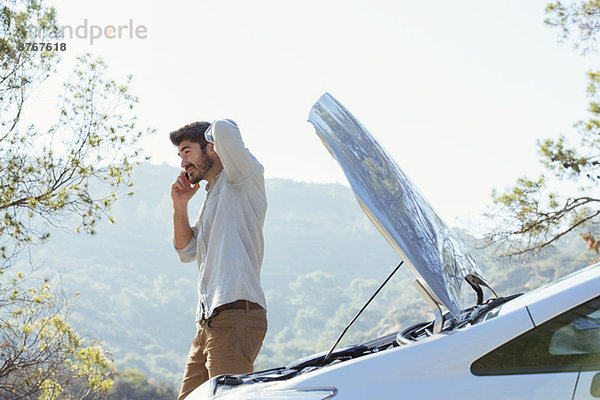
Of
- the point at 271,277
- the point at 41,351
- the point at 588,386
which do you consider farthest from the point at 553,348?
the point at 271,277

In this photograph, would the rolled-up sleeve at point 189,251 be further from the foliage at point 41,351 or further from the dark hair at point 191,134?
the foliage at point 41,351

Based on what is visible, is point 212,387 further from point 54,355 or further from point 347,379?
point 54,355

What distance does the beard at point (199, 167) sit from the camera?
11.5ft

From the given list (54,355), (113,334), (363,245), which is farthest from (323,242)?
(54,355)

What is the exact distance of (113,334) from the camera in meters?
80.6

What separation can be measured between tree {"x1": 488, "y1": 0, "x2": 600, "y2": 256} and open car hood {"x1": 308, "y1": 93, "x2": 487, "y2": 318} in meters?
7.72

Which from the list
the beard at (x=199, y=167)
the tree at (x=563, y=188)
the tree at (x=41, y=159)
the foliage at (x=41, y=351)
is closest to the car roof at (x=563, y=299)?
the beard at (x=199, y=167)

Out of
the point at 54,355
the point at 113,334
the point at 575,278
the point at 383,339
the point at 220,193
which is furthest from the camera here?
the point at 113,334

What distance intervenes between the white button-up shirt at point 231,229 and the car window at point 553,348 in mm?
1471

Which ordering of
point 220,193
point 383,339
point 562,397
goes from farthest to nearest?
point 220,193
point 383,339
point 562,397

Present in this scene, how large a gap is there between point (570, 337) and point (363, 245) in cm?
12185

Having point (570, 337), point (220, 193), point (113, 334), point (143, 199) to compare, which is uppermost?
point (143, 199)

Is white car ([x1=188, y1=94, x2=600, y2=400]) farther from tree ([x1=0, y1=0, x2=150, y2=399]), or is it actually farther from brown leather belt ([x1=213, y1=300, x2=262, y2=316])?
tree ([x1=0, y1=0, x2=150, y2=399])

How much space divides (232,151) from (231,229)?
1.20 feet
